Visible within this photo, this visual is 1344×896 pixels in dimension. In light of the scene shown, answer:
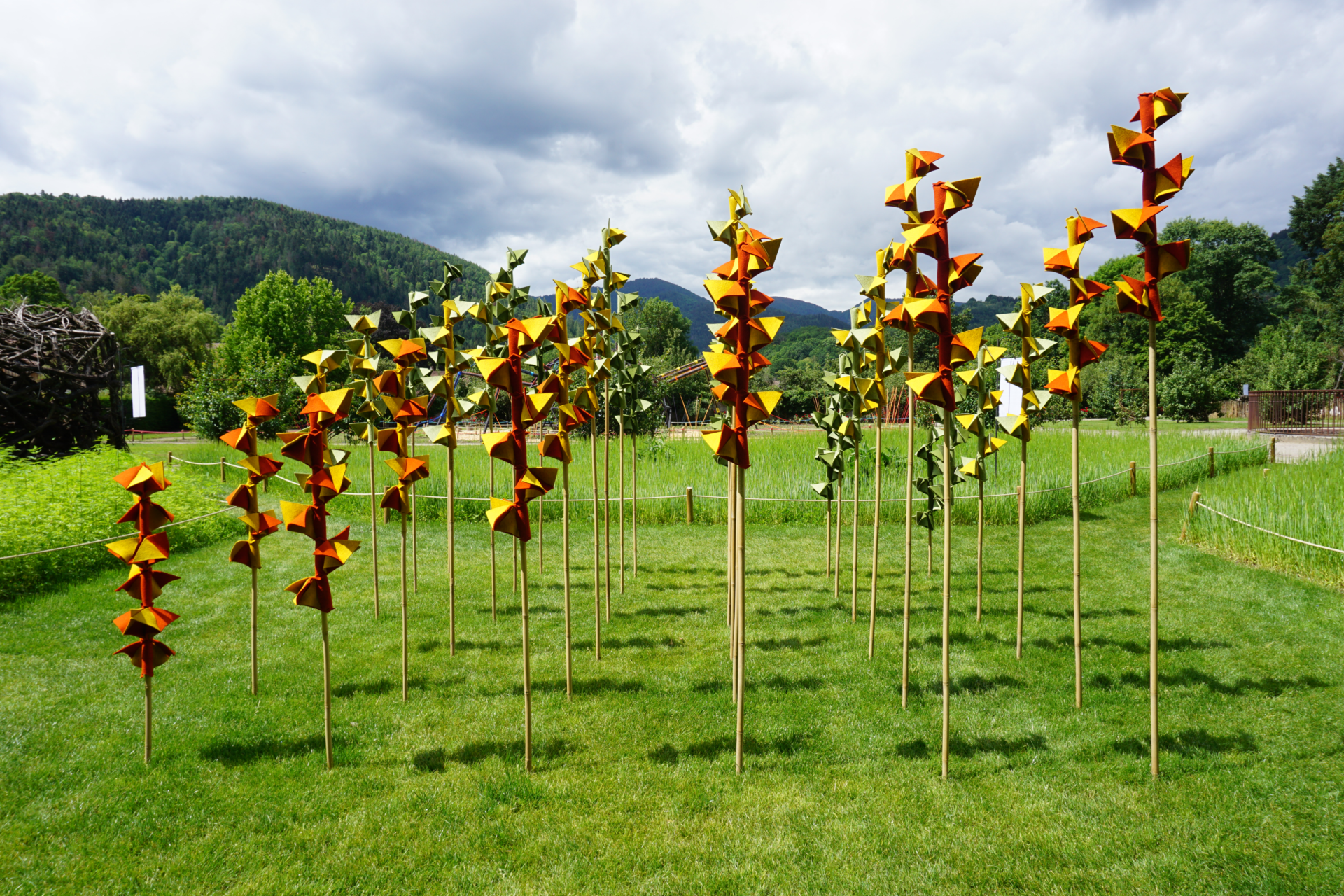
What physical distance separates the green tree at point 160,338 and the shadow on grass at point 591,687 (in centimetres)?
4552

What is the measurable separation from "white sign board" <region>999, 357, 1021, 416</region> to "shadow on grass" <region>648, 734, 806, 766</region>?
2528 millimetres

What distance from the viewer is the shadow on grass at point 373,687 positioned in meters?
4.42

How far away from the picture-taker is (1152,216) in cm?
309

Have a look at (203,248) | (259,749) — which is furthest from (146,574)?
(203,248)

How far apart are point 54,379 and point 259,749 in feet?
39.3

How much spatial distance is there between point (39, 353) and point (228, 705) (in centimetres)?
1096

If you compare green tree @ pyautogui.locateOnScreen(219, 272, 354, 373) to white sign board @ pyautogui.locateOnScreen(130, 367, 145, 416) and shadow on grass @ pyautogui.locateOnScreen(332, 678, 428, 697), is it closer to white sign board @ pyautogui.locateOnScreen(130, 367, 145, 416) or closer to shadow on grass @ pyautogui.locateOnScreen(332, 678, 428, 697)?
white sign board @ pyautogui.locateOnScreen(130, 367, 145, 416)

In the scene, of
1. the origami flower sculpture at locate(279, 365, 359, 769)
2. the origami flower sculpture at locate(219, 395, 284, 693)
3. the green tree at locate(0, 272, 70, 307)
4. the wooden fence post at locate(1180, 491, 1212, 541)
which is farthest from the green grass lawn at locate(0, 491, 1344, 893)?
the green tree at locate(0, 272, 70, 307)

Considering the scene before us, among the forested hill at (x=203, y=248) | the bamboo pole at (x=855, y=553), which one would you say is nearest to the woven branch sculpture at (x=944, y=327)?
the bamboo pole at (x=855, y=553)

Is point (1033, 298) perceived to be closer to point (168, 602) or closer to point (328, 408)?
point (328, 408)

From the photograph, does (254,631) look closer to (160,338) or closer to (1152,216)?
(1152,216)

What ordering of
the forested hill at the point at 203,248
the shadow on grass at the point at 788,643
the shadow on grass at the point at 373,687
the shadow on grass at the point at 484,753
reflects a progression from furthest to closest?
1. the forested hill at the point at 203,248
2. the shadow on grass at the point at 788,643
3. the shadow on grass at the point at 373,687
4. the shadow on grass at the point at 484,753

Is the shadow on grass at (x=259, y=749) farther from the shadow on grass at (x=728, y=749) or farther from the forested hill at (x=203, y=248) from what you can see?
the forested hill at (x=203, y=248)

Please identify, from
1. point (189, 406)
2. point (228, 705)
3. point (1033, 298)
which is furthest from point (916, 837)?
point (189, 406)
